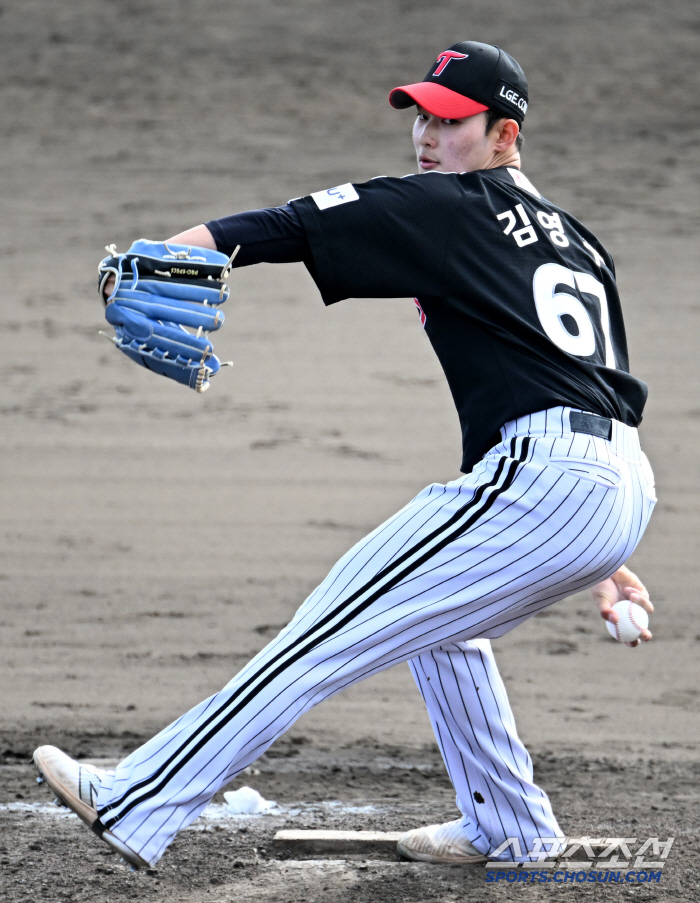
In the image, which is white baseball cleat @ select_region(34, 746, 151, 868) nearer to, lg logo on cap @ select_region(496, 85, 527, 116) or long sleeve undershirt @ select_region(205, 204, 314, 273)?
long sleeve undershirt @ select_region(205, 204, 314, 273)

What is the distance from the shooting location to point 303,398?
545cm

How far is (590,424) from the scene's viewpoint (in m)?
1.79

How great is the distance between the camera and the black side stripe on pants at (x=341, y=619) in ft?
5.62

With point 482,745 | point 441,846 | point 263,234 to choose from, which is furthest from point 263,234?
point 441,846

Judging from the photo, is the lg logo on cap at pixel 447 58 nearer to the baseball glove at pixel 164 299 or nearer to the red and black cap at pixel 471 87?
the red and black cap at pixel 471 87

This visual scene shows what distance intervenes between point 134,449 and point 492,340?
11.2ft

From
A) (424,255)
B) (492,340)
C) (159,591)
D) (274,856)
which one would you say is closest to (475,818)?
(274,856)

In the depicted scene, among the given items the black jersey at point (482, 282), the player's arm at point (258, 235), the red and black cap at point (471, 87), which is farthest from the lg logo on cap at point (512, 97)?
the player's arm at point (258, 235)

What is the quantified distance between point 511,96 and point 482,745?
122cm

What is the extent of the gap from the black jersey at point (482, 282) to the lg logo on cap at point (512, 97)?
168mm

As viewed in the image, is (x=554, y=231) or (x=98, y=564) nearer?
(x=554, y=231)

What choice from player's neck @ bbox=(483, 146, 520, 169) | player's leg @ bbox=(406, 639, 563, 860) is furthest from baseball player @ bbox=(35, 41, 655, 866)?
player's leg @ bbox=(406, 639, 563, 860)

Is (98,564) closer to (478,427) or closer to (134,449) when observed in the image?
(134,449)

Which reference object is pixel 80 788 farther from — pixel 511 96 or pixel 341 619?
pixel 511 96
